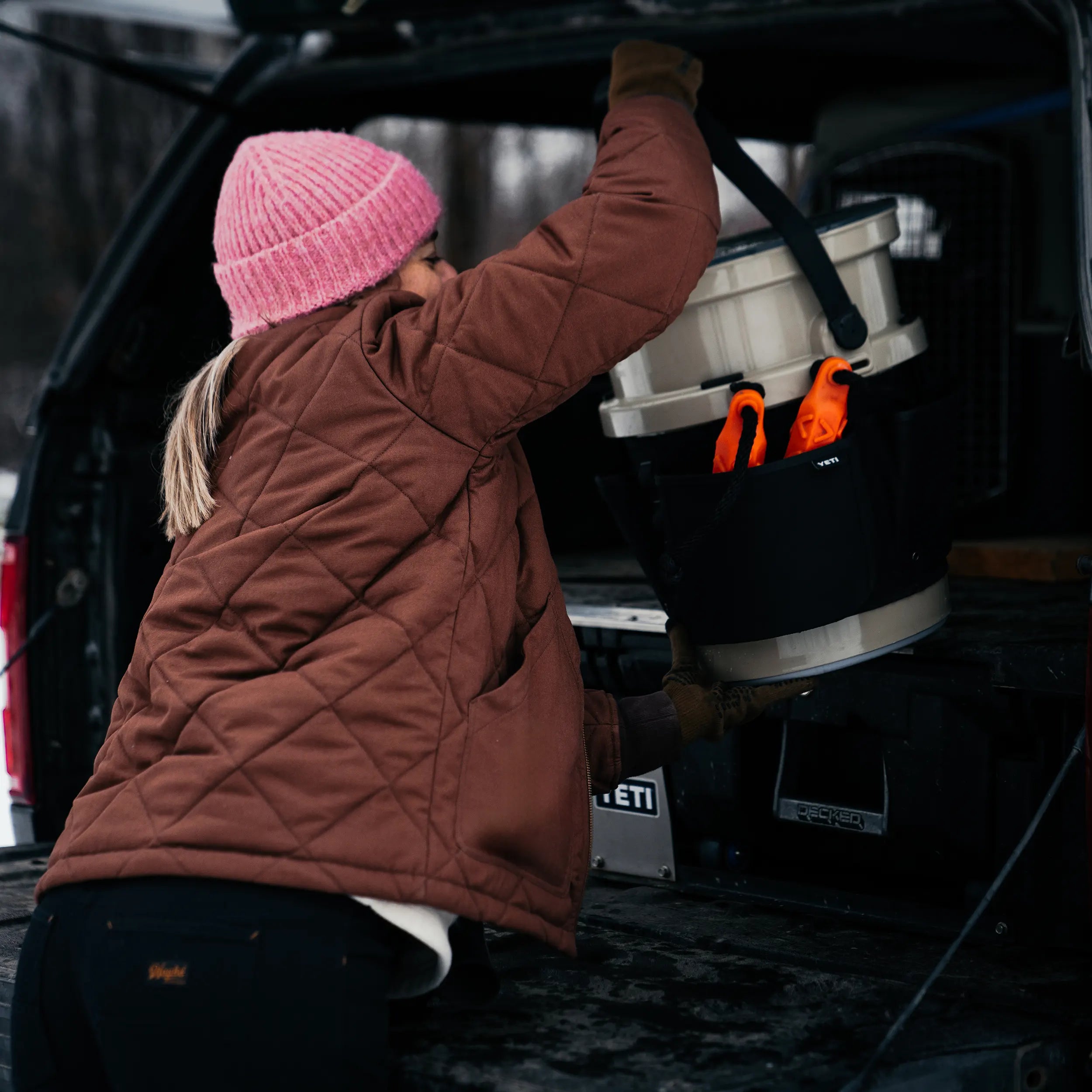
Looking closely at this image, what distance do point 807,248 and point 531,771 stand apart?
891mm

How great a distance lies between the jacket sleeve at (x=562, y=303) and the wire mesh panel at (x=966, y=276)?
235 centimetres

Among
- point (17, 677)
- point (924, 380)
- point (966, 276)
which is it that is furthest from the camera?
point (966, 276)

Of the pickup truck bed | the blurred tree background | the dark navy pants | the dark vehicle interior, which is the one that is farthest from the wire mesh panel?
the blurred tree background

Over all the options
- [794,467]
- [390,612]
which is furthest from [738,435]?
[390,612]

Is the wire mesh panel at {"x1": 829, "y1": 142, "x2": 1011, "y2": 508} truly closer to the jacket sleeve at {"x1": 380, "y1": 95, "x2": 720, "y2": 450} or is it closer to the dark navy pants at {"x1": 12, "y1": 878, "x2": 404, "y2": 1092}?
the jacket sleeve at {"x1": 380, "y1": 95, "x2": 720, "y2": 450}

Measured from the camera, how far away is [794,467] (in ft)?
7.07

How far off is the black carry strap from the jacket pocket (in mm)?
620

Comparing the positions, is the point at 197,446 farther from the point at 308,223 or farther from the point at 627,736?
the point at 627,736

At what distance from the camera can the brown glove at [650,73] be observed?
206cm

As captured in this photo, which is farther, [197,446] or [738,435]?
[738,435]

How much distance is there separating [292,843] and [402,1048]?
0.39m

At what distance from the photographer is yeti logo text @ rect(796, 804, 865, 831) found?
8.23 feet

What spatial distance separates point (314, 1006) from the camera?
1742 millimetres

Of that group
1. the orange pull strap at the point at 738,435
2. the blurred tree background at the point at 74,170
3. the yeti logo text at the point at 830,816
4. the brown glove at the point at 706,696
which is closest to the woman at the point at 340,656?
the orange pull strap at the point at 738,435
